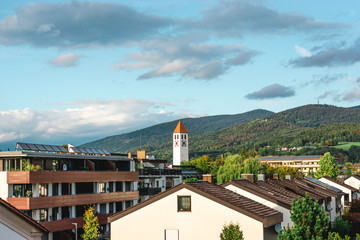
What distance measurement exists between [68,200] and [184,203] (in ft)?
107

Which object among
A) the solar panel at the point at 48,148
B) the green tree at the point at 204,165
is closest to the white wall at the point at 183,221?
the solar panel at the point at 48,148

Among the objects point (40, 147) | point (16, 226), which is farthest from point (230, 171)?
point (16, 226)

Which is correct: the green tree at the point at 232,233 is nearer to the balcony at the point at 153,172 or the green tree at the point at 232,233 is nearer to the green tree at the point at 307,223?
the green tree at the point at 307,223

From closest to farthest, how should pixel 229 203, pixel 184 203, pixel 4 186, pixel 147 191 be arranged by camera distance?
pixel 229 203, pixel 184 203, pixel 4 186, pixel 147 191

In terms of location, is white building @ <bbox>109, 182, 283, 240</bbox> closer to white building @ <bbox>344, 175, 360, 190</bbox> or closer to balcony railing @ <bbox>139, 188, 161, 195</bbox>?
balcony railing @ <bbox>139, 188, 161, 195</bbox>

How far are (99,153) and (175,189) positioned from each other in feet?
168

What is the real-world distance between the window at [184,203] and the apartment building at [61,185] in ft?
81.7

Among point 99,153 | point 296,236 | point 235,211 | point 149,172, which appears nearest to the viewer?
point 296,236

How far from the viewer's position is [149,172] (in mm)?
98312

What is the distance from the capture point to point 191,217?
34.8m

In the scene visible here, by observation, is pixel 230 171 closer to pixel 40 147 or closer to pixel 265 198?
pixel 40 147

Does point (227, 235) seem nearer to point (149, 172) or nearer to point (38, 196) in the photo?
point (38, 196)

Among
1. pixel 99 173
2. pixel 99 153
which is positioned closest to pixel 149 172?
pixel 99 153

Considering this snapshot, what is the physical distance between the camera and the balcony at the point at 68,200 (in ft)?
192
